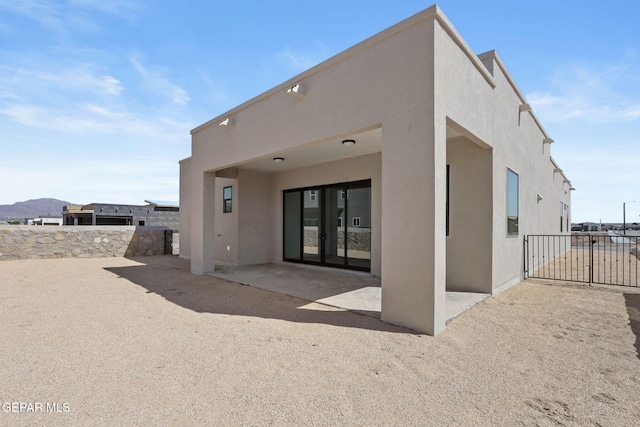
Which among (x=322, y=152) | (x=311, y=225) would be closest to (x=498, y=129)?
(x=322, y=152)

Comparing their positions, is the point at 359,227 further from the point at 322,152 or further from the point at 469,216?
the point at 469,216

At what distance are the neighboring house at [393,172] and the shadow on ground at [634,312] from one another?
188 cm

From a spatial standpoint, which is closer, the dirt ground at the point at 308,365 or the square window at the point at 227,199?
the dirt ground at the point at 308,365

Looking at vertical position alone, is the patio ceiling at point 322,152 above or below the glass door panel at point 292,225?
above

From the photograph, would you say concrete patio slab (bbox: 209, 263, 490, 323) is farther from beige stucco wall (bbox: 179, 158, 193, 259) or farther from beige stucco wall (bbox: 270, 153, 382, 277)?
beige stucco wall (bbox: 179, 158, 193, 259)

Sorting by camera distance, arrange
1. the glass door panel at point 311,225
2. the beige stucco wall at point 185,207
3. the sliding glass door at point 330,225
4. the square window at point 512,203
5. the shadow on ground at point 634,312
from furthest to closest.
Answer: the beige stucco wall at point 185,207 < the glass door panel at point 311,225 < the sliding glass door at point 330,225 < the square window at point 512,203 < the shadow on ground at point 634,312

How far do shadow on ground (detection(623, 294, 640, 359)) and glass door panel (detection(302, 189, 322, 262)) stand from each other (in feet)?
22.6

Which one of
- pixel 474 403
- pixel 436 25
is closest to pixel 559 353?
pixel 474 403

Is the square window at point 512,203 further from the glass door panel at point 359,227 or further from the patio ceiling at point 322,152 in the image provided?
the glass door panel at point 359,227

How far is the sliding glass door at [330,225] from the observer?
27.3ft

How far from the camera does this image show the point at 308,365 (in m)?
3.05

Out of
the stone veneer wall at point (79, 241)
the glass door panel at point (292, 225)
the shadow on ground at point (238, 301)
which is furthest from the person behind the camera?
the stone veneer wall at point (79, 241)

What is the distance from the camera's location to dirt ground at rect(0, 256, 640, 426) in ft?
7.41

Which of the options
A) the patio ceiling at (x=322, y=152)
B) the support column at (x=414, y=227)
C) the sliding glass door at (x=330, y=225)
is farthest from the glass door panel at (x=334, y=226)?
the support column at (x=414, y=227)
